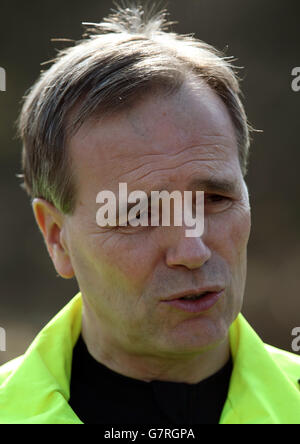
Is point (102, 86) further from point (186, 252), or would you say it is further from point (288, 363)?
point (288, 363)

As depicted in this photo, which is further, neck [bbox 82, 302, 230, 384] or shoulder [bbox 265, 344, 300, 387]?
shoulder [bbox 265, 344, 300, 387]

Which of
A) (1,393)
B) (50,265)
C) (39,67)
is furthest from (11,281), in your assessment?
(1,393)

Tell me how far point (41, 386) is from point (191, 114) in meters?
1.02

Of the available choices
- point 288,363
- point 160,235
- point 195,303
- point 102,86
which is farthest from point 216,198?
point 288,363

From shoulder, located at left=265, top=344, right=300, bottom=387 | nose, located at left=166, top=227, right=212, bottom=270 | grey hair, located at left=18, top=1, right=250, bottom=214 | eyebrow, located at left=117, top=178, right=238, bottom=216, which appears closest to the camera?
nose, located at left=166, top=227, right=212, bottom=270

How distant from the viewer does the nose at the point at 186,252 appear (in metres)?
1.93

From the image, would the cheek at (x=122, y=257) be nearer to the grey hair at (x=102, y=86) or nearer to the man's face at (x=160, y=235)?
the man's face at (x=160, y=235)

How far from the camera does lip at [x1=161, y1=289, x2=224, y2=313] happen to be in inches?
77.8

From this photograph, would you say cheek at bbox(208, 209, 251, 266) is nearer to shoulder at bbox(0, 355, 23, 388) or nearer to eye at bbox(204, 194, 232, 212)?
eye at bbox(204, 194, 232, 212)

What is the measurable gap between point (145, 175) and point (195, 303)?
428mm

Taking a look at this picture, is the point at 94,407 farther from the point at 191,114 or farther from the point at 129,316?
the point at 191,114

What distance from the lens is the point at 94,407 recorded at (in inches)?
83.9

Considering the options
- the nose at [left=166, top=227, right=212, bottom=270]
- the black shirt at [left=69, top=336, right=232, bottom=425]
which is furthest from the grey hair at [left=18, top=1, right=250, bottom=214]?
the black shirt at [left=69, top=336, right=232, bottom=425]

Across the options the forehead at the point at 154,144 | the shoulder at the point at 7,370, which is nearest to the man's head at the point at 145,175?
the forehead at the point at 154,144
